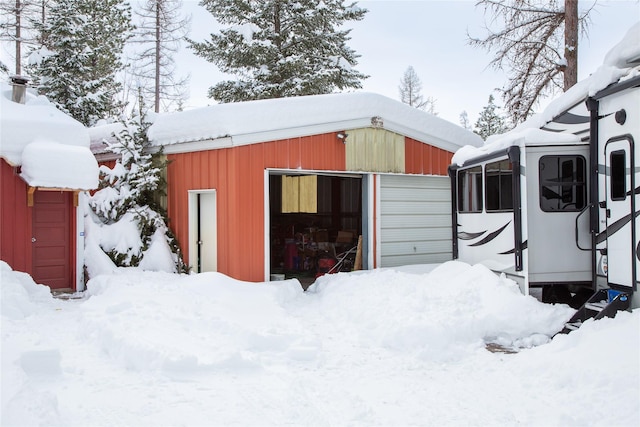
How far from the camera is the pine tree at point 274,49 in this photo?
18312 mm

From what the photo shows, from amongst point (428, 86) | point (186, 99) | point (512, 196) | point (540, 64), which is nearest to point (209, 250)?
point (512, 196)

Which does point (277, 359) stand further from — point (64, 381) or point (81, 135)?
point (81, 135)

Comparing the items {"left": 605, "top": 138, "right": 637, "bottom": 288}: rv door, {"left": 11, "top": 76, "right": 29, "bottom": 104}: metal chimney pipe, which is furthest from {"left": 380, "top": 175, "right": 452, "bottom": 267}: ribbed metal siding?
{"left": 11, "top": 76, "right": 29, "bottom": 104}: metal chimney pipe

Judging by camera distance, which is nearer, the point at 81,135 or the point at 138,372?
the point at 138,372

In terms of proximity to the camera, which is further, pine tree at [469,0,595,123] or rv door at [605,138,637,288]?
pine tree at [469,0,595,123]

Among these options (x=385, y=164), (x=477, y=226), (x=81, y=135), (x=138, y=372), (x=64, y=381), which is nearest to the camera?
(x=64, y=381)

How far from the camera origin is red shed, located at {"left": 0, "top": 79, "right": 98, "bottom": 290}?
8.82m

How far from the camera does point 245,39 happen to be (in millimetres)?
17875

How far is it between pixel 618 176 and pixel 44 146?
8.94 m

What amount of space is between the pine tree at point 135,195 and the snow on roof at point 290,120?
417 millimetres

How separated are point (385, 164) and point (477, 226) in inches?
131

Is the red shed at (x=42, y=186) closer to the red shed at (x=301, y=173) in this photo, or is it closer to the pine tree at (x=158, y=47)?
the red shed at (x=301, y=173)

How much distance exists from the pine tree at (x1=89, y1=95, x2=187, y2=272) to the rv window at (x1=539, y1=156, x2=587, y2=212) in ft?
22.4

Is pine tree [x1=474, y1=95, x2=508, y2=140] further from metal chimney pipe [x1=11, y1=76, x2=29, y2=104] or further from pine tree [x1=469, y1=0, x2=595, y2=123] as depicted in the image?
metal chimney pipe [x1=11, y1=76, x2=29, y2=104]
